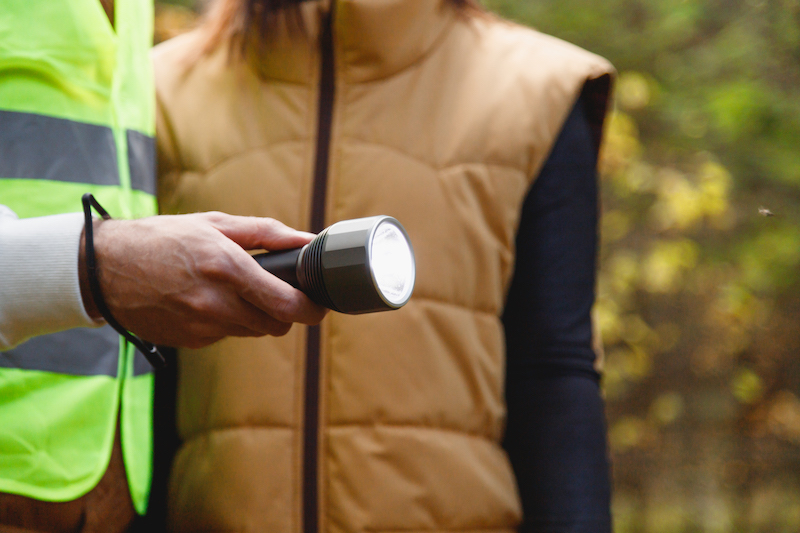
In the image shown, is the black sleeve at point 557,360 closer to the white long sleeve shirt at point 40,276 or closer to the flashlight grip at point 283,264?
the flashlight grip at point 283,264

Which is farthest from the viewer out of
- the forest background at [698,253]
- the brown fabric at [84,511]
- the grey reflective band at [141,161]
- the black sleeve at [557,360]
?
the forest background at [698,253]

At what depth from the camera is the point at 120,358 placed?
43.0 inches

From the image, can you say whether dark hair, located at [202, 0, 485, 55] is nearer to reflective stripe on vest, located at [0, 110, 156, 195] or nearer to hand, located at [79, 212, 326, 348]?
reflective stripe on vest, located at [0, 110, 156, 195]

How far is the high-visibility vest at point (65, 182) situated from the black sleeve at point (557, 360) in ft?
2.33

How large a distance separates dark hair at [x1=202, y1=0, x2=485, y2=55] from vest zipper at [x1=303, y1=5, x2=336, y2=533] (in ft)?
0.22

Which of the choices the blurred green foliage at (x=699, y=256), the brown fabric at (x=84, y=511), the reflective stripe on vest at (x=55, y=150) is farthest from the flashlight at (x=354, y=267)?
the blurred green foliage at (x=699, y=256)

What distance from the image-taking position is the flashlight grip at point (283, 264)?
845 millimetres

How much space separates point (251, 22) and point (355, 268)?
83 cm

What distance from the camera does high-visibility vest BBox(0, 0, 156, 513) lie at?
96 cm

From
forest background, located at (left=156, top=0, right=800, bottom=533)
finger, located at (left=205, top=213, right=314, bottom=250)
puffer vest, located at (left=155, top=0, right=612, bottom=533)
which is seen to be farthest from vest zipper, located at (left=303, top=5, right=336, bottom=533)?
forest background, located at (left=156, top=0, right=800, bottom=533)

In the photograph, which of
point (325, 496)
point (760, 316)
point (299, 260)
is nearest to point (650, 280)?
point (760, 316)

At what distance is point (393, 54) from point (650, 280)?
139 inches

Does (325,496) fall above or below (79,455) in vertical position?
below

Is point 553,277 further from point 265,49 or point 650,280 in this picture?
point 650,280
